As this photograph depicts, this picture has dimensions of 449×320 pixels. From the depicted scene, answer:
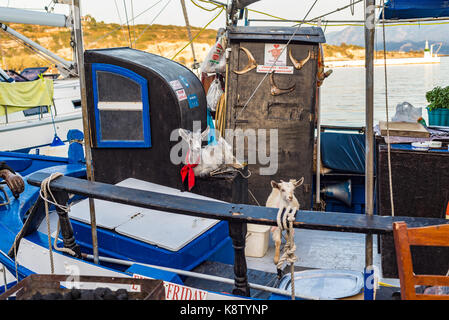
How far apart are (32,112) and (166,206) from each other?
12.0 m

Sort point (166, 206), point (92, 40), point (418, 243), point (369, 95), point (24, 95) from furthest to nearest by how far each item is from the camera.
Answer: point (92, 40) < point (24, 95) < point (166, 206) < point (369, 95) < point (418, 243)

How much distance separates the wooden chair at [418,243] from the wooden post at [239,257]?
3.13 feet

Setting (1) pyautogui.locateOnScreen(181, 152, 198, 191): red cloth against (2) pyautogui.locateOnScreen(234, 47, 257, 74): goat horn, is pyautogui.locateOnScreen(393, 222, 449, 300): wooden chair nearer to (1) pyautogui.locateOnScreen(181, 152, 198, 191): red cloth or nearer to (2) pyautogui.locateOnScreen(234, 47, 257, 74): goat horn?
(1) pyautogui.locateOnScreen(181, 152, 198, 191): red cloth

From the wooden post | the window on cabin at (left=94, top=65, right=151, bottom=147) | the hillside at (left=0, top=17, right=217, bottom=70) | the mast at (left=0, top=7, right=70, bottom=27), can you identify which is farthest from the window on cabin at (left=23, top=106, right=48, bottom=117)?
the hillside at (left=0, top=17, right=217, bottom=70)

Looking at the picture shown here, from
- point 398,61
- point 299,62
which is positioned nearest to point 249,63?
point 299,62

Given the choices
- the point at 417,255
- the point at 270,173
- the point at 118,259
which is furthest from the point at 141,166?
the point at 417,255

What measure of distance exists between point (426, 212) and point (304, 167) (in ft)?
7.03

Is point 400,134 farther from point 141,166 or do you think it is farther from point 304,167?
point 141,166

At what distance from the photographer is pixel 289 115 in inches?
245

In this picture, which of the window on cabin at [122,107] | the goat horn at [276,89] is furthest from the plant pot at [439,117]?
the window on cabin at [122,107]

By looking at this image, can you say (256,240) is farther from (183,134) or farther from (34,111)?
(34,111)

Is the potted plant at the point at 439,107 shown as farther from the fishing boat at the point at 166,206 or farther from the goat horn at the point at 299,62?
the goat horn at the point at 299,62

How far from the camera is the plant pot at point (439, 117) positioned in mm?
6680

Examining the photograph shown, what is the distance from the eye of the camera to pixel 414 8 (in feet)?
21.6
